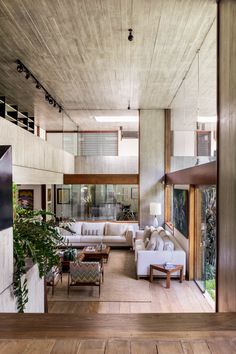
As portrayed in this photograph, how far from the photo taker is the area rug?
591 cm

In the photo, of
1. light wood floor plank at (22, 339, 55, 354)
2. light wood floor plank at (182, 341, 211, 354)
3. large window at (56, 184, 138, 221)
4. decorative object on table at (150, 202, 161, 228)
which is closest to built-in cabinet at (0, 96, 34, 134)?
large window at (56, 184, 138, 221)

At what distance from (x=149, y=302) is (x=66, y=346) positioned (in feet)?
14.4

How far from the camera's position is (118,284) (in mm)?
6676

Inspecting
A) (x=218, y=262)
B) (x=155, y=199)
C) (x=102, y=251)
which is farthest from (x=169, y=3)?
(x=155, y=199)

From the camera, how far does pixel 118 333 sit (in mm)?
1746

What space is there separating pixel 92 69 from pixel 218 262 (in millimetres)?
4474

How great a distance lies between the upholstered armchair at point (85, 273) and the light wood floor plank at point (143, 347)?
447 centimetres

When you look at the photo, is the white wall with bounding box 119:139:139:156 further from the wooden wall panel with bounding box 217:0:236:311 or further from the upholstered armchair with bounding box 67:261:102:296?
the wooden wall panel with bounding box 217:0:236:311

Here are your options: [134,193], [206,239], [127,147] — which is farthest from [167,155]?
[206,239]

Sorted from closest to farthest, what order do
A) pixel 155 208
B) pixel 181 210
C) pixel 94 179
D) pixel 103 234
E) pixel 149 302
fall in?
pixel 149 302, pixel 181 210, pixel 155 208, pixel 103 234, pixel 94 179

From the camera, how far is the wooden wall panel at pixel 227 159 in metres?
2.82

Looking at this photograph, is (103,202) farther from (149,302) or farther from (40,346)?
(40,346)

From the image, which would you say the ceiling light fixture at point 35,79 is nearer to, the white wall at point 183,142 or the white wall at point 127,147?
the white wall at point 127,147

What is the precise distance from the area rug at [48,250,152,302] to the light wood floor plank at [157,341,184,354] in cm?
437
